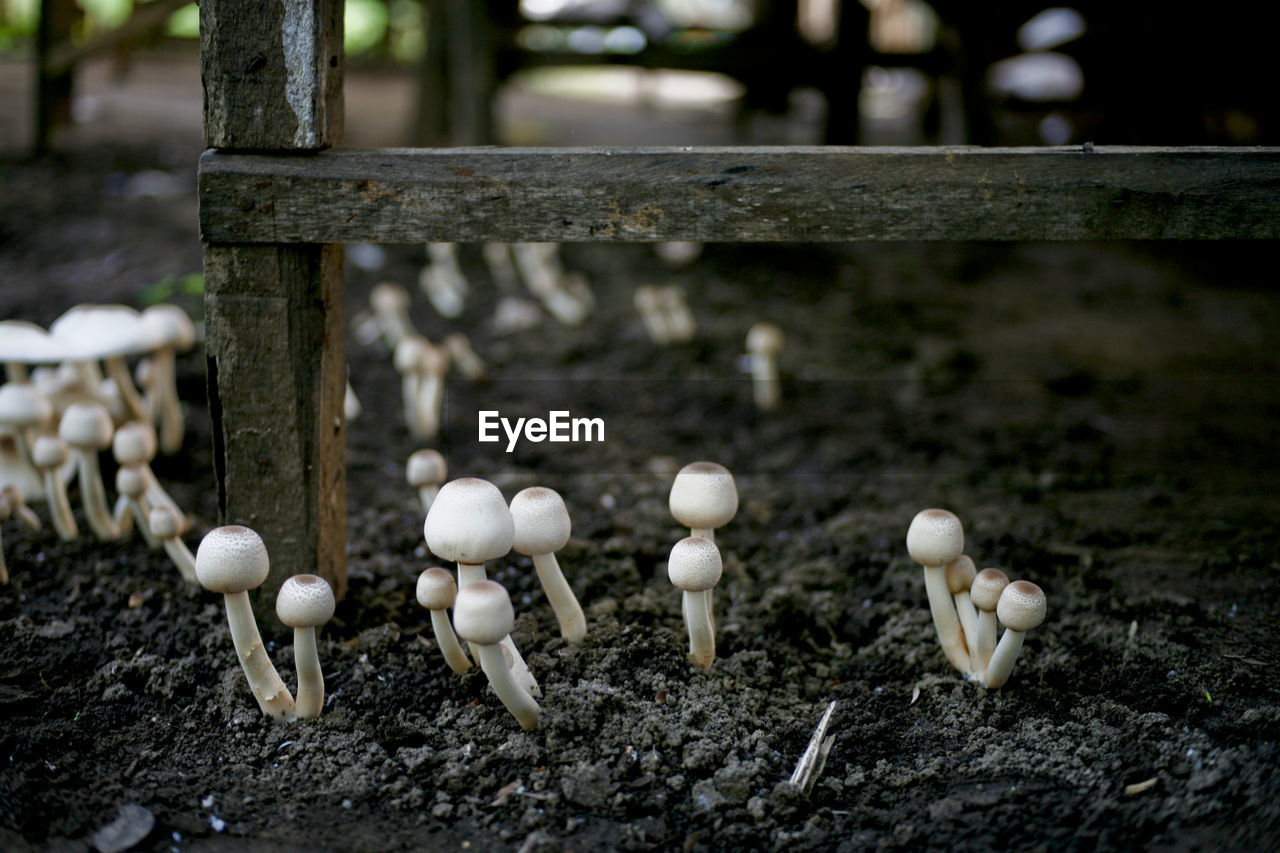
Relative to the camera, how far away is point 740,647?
8.11ft

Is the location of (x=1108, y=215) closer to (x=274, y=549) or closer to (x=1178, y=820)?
(x=1178, y=820)

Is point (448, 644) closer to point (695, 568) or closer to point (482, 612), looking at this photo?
point (482, 612)

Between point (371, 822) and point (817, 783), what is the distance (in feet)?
2.99

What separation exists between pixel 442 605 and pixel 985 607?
1.22 meters

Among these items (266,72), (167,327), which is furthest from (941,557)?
(167,327)

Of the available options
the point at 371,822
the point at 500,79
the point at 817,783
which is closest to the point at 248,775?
the point at 371,822

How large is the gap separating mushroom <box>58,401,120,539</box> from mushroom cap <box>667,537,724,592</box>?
1.73 metres

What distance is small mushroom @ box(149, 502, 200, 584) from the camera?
2543 millimetres

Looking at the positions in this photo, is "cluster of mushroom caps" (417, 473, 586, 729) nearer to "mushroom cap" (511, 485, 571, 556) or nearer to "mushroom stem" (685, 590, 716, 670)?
"mushroom cap" (511, 485, 571, 556)

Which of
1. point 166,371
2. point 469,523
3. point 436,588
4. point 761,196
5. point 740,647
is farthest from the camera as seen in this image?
point 166,371

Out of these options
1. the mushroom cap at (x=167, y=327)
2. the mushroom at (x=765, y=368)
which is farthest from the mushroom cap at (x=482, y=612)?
the mushroom at (x=765, y=368)

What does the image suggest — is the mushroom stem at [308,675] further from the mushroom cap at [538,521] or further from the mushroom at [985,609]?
the mushroom at [985,609]

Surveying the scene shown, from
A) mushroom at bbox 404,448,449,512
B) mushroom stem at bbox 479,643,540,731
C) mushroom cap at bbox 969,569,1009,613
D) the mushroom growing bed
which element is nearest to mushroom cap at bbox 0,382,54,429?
the mushroom growing bed

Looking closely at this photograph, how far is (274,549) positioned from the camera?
238 cm
